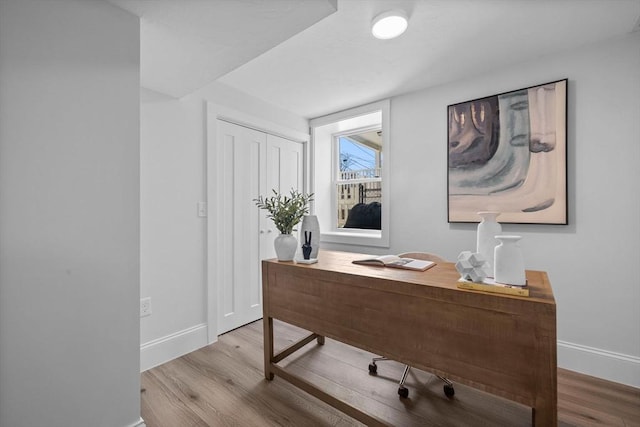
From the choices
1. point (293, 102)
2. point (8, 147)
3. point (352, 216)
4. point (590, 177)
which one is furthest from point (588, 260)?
point (8, 147)

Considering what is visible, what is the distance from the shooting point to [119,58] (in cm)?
131

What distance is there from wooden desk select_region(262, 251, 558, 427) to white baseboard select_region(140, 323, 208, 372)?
904 millimetres

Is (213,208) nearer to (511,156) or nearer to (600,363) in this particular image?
(511,156)

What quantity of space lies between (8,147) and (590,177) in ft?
10.5

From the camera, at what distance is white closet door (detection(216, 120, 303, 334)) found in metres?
2.69

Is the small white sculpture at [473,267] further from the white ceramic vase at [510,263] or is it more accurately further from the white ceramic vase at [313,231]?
the white ceramic vase at [313,231]

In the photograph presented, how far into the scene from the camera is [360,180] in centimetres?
359

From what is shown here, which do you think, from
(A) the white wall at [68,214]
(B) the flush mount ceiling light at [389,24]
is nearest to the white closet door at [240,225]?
(A) the white wall at [68,214]

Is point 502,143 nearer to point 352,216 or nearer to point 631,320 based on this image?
point 631,320

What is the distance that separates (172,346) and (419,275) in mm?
2001

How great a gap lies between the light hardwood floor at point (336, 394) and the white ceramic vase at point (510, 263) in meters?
0.92

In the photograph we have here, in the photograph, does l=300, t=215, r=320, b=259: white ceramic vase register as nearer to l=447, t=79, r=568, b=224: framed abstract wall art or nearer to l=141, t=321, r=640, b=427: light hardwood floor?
l=141, t=321, r=640, b=427: light hardwood floor

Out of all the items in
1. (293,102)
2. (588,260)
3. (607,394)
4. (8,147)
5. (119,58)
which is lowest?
(607,394)

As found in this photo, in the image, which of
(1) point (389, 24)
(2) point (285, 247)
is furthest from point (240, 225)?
(1) point (389, 24)
